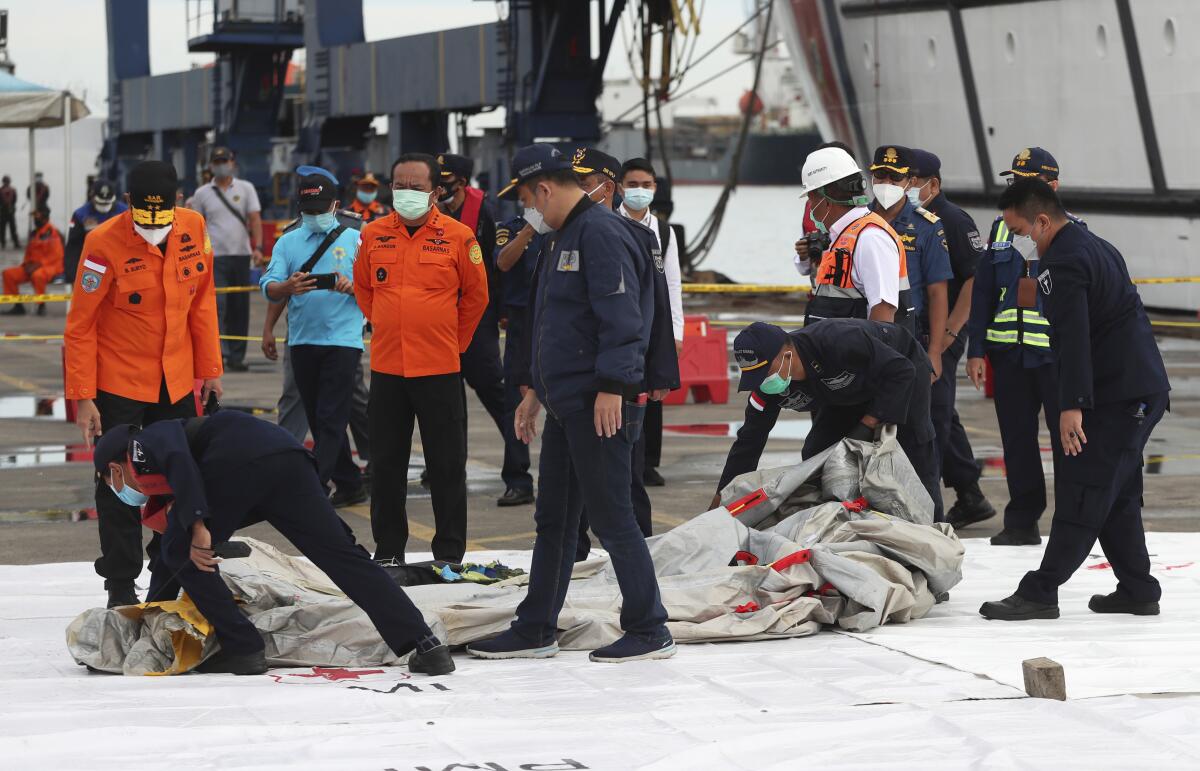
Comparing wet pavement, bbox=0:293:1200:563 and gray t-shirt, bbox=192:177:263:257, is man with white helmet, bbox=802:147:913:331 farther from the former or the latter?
gray t-shirt, bbox=192:177:263:257

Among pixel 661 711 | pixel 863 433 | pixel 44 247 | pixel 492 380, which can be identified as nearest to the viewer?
pixel 661 711

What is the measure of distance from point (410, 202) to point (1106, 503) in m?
3.19

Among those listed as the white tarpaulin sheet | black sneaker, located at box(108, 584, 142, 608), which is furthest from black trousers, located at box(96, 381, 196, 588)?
the white tarpaulin sheet

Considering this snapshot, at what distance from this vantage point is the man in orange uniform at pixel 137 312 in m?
7.25

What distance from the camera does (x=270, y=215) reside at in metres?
35.8

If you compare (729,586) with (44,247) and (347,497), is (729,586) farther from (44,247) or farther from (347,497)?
(44,247)

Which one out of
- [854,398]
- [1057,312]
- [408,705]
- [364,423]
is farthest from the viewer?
[364,423]

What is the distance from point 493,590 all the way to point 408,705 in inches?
61.7

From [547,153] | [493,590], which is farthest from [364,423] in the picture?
[547,153]

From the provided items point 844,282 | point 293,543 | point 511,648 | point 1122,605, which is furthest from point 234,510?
point 1122,605

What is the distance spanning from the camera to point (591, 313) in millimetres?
6070

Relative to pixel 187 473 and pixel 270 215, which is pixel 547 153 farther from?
pixel 270 215

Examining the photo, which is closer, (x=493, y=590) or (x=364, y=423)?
(x=493, y=590)

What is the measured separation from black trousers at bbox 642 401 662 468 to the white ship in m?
12.3
